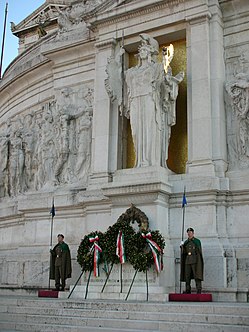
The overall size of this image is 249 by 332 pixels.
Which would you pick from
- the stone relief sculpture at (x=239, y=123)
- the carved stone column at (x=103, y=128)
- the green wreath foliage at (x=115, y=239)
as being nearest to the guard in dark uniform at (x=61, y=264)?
the green wreath foliage at (x=115, y=239)

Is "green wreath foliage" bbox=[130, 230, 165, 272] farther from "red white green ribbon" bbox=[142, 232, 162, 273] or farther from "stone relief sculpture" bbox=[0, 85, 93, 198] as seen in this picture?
"stone relief sculpture" bbox=[0, 85, 93, 198]

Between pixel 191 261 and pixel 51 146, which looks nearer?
pixel 191 261

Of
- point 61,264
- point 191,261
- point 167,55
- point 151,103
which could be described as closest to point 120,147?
point 151,103

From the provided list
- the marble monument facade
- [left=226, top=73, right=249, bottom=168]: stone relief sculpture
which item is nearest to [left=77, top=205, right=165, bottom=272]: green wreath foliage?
the marble monument facade

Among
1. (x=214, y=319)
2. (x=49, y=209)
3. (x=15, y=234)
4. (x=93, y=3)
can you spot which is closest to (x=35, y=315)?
(x=214, y=319)

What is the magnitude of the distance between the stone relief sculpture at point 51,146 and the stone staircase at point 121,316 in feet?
22.3

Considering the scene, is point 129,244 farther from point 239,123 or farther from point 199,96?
point 199,96

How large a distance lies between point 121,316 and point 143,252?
10.4ft

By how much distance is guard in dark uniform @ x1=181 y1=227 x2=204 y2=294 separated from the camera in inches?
573

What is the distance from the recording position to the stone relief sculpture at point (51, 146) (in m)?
19.8

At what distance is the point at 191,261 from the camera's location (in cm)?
1462

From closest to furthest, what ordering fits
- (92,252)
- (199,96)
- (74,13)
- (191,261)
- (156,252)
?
(191,261) → (156,252) → (92,252) → (199,96) → (74,13)

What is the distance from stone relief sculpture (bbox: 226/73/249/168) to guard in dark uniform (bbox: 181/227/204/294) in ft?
10.4

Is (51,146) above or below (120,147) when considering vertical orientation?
above
